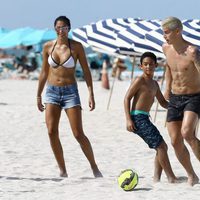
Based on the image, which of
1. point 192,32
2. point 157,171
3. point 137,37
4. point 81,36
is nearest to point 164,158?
point 157,171

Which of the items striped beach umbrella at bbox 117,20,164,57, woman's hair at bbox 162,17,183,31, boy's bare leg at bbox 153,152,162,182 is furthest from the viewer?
striped beach umbrella at bbox 117,20,164,57

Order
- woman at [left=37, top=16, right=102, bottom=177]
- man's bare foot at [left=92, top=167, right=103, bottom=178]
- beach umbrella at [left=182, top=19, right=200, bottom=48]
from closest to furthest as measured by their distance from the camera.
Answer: woman at [left=37, top=16, right=102, bottom=177] < man's bare foot at [left=92, top=167, right=103, bottom=178] < beach umbrella at [left=182, top=19, right=200, bottom=48]

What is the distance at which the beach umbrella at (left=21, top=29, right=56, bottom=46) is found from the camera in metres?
39.2

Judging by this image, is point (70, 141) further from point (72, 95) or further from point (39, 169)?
point (72, 95)

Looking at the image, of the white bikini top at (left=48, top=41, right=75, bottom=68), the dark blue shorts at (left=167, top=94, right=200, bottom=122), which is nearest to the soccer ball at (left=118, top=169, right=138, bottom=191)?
the dark blue shorts at (left=167, top=94, right=200, bottom=122)

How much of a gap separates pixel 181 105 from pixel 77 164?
2.24 metres

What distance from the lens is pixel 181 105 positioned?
21.0 feet

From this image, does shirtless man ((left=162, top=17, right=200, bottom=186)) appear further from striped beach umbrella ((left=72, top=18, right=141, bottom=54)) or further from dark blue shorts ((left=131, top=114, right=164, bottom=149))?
striped beach umbrella ((left=72, top=18, right=141, bottom=54))

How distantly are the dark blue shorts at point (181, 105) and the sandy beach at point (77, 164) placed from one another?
2.03 feet

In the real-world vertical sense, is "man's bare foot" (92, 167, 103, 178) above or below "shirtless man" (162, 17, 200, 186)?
below

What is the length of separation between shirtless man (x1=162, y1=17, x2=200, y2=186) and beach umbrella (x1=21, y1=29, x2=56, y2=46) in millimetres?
32906

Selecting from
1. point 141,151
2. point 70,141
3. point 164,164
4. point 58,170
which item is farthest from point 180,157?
point 70,141

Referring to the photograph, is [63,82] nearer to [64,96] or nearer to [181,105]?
[64,96]

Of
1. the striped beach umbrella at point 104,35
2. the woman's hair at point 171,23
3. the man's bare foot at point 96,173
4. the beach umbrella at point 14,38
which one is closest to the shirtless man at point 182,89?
the woman's hair at point 171,23
